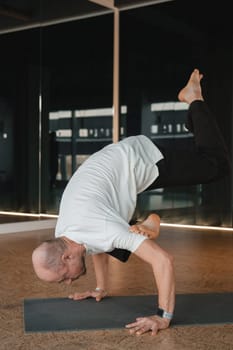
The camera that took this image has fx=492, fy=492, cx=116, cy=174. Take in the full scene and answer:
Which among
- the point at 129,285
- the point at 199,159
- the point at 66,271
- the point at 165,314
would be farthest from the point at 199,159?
the point at 129,285

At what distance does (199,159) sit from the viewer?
2.84 metres

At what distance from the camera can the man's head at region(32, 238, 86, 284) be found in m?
2.40

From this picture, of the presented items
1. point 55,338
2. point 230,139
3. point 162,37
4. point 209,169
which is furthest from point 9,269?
point 162,37

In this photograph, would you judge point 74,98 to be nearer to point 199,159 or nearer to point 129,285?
point 129,285

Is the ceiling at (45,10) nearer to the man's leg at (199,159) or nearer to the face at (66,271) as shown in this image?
the man's leg at (199,159)

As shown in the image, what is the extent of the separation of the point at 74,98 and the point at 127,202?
5.34 meters

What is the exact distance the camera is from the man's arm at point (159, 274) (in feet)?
7.87

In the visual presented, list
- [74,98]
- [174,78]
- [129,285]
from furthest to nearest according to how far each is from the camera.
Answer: [74,98]
[174,78]
[129,285]

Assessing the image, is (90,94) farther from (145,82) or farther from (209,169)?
(209,169)

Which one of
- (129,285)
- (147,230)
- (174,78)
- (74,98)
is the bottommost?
(129,285)

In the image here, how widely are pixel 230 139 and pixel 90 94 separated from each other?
235 cm

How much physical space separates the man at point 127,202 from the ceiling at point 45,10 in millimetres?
4326

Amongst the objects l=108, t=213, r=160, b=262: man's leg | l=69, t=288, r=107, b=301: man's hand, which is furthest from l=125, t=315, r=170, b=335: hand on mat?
l=69, t=288, r=107, b=301: man's hand

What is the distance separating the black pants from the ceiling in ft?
14.8
